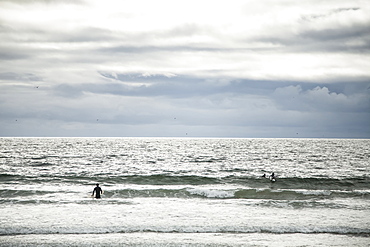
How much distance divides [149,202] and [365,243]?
16549mm

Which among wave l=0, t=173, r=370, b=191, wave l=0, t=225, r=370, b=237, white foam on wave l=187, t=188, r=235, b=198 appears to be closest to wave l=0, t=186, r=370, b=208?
white foam on wave l=187, t=188, r=235, b=198

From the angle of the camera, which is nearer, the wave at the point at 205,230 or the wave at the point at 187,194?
the wave at the point at 205,230

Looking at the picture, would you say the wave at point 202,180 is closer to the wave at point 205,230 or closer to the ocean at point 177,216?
the ocean at point 177,216

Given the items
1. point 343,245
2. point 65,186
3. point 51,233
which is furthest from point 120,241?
point 65,186

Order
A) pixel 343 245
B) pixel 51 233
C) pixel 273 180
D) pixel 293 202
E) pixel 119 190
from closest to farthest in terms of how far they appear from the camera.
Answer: pixel 343 245 < pixel 51 233 < pixel 293 202 < pixel 119 190 < pixel 273 180

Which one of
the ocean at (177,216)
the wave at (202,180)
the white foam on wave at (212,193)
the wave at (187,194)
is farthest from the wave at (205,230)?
the wave at (202,180)

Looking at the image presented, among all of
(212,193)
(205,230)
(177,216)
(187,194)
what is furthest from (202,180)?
(205,230)

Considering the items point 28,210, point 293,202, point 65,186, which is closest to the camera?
point 28,210

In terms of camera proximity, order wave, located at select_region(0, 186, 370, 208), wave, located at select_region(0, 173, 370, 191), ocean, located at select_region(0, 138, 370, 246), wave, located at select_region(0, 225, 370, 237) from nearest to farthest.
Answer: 1. ocean, located at select_region(0, 138, 370, 246)
2. wave, located at select_region(0, 225, 370, 237)
3. wave, located at select_region(0, 186, 370, 208)
4. wave, located at select_region(0, 173, 370, 191)

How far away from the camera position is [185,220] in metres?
22.6

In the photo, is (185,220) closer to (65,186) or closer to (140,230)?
(140,230)

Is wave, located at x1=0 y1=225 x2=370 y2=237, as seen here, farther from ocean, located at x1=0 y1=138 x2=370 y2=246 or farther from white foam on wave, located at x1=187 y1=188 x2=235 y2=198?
white foam on wave, located at x1=187 y1=188 x2=235 y2=198

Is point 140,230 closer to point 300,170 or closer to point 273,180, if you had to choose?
point 273,180

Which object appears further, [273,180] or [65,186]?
[273,180]
